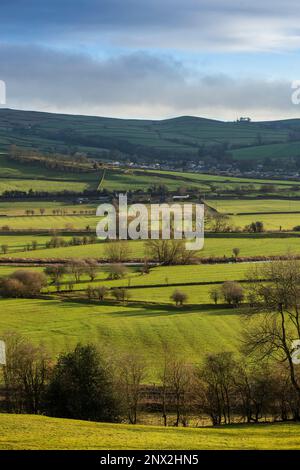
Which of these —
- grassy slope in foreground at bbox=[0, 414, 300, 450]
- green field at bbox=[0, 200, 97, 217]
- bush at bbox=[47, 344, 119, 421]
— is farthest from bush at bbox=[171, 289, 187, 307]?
green field at bbox=[0, 200, 97, 217]

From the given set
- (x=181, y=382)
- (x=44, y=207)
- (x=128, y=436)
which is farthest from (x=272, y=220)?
(x=128, y=436)

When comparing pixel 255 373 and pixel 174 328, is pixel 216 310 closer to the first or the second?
pixel 174 328

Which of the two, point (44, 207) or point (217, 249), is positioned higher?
point (44, 207)

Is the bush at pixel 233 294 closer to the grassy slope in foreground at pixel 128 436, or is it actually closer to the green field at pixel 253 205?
the grassy slope in foreground at pixel 128 436

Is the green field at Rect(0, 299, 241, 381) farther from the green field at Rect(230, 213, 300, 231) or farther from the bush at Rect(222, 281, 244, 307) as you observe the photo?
the green field at Rect(230, 213, 300, 231)

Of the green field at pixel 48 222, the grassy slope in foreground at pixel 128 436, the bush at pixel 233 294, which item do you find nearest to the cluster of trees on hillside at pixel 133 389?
the grassy slope in foreground at pixel 128 436

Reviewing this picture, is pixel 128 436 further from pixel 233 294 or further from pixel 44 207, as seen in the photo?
pixel 44 207

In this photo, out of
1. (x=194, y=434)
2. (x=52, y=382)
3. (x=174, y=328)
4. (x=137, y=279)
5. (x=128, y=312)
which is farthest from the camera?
(x=137, y=279)
